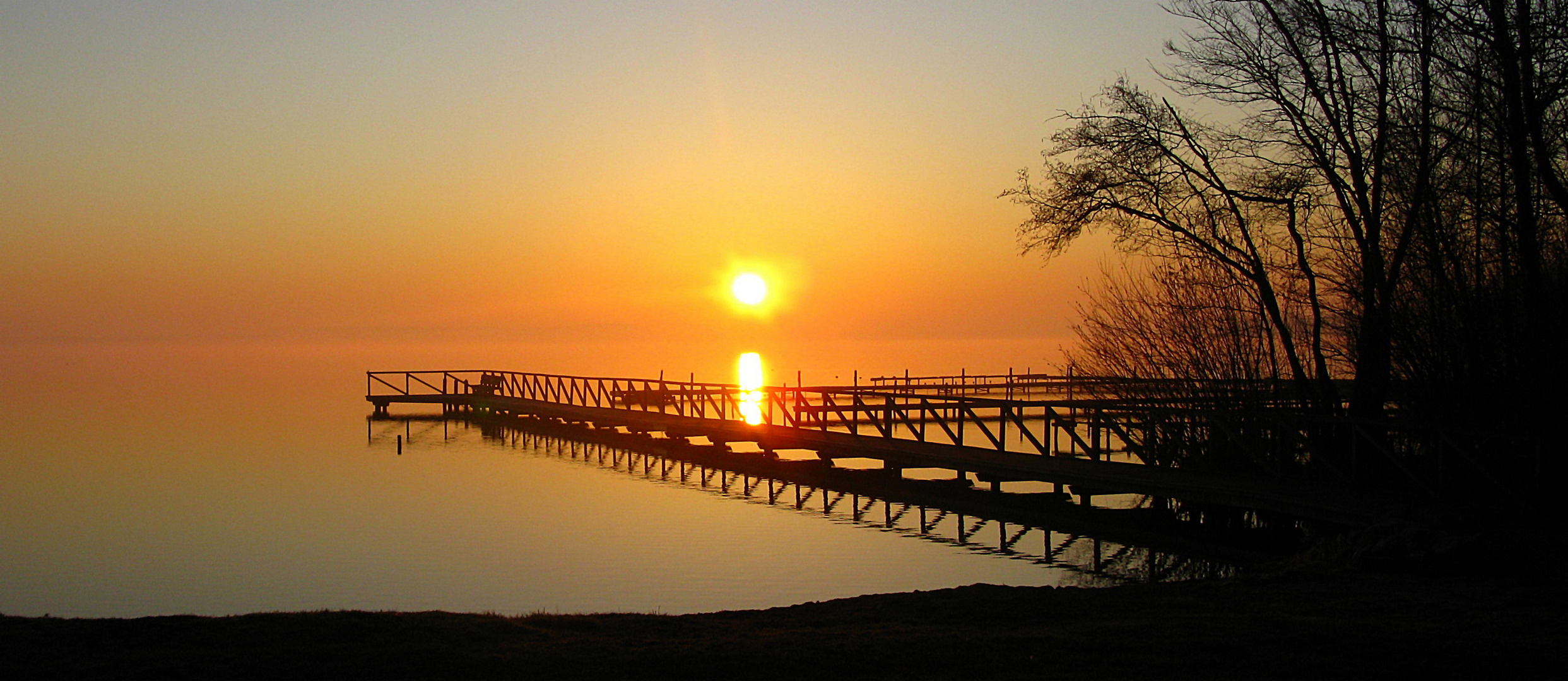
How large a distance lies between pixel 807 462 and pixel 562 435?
13.2 metres

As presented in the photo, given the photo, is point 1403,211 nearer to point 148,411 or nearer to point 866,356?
point 148,411

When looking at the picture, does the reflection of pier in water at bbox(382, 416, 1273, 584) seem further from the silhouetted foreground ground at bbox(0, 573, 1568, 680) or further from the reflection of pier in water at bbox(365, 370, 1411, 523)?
the silhouetted foreground ground at bbox(0, 573, 1568, 680)

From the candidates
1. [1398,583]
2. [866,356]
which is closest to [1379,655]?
[1398,583]

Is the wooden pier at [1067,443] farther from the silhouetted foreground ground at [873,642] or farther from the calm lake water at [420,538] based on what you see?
the silhouetted foreground ground at [873,642]

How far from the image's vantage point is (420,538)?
711 inches

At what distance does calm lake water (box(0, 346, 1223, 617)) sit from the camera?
13.7 metres

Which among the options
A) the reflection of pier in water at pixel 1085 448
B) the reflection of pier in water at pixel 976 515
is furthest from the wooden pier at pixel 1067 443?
the reflection of pier in water at pixel 976 515

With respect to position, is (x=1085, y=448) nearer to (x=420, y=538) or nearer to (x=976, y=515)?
(x=976, y=515)

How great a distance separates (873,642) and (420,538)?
13146 millimetres

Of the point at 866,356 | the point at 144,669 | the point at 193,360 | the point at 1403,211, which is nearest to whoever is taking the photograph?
the point at 144,669

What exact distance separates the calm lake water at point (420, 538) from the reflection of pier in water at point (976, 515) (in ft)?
0.54

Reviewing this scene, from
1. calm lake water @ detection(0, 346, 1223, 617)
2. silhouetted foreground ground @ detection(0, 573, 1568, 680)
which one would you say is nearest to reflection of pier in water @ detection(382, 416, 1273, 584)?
calm lake water @ detection(0, 346, 1223, 617)

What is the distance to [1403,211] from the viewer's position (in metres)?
13.5

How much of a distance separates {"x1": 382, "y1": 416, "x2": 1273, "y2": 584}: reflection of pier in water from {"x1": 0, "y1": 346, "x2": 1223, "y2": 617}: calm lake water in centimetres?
16
